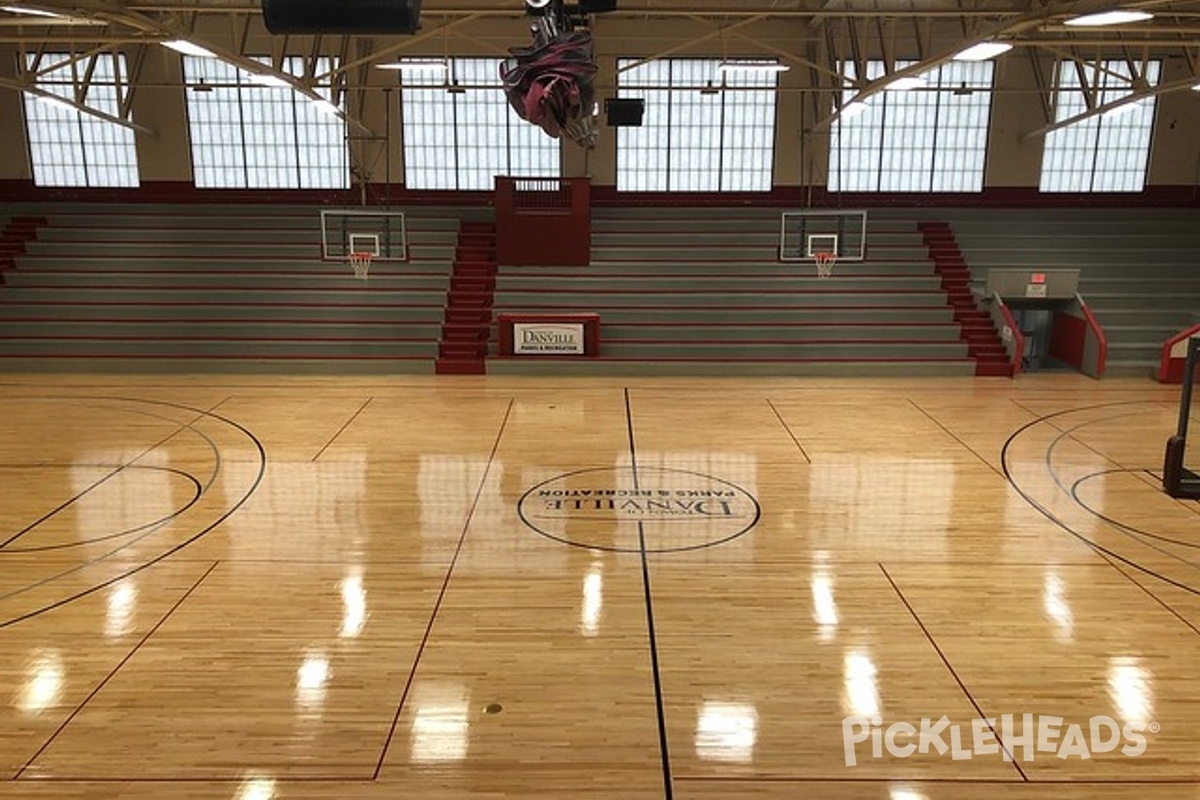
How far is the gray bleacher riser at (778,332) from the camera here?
51.9 ft

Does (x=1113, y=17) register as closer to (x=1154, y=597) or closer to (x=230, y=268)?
(x=1154, y=597)

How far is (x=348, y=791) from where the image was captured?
14.5ft

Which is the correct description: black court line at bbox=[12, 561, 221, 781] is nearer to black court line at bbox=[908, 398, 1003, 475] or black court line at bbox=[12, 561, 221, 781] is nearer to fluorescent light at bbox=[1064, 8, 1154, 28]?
black court line at bbox=[908, 398, 1003, 475]

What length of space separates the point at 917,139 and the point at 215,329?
16008mm

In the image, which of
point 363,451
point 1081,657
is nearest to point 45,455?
point 363,451

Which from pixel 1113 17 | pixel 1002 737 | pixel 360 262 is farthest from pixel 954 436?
pixel 360 262

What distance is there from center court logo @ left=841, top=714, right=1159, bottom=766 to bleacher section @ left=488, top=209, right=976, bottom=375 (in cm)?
1033

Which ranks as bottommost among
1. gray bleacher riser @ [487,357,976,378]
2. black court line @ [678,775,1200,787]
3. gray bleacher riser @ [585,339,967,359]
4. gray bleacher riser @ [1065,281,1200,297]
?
black court line @ [678,775,1200,787]

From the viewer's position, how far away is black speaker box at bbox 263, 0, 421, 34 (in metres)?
3.65

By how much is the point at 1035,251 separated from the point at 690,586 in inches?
599

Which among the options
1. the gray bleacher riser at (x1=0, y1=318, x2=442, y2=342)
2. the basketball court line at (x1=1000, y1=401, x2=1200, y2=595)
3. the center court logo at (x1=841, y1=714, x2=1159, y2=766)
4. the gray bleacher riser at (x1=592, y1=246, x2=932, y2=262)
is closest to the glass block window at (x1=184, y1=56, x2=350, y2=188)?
the gray bleacher riser at (x1=0, y1=318, x2=442, y2=342)

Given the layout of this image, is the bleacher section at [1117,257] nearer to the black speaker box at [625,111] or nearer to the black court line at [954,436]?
the black court line at [954,436]

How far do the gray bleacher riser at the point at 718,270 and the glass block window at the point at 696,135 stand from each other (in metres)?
3.78

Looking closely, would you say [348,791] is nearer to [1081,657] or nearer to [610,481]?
[1081,657]
